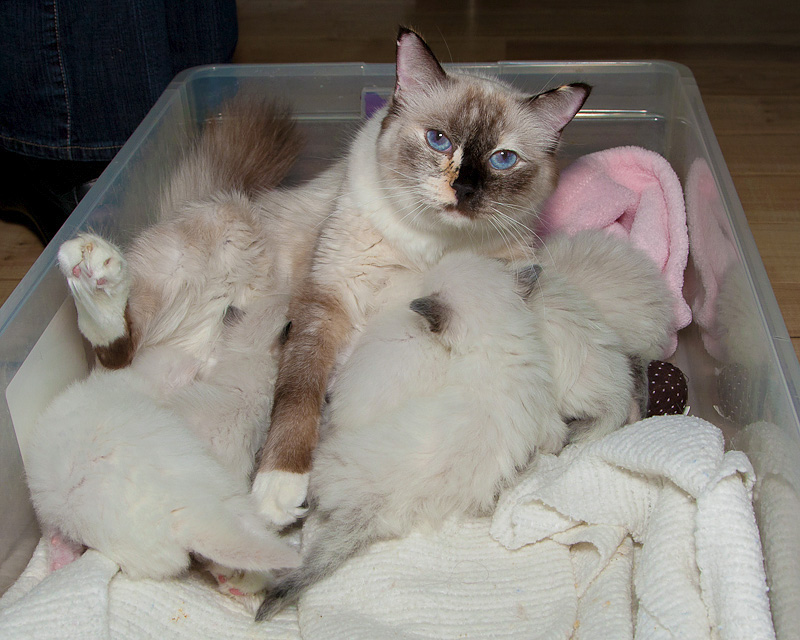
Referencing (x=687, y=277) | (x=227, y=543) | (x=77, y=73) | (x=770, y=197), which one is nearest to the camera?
(x=227, y=543)

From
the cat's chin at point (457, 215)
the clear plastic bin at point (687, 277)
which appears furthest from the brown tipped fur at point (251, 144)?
the cat's chin at point (457, 215)

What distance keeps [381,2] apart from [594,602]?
3245 millimetres

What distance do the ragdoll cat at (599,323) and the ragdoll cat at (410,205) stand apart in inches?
4.9

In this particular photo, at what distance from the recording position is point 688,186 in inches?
71.6

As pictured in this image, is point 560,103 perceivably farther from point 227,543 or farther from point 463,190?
point 227,543

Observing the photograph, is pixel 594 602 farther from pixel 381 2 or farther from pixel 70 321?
pixel 381 2

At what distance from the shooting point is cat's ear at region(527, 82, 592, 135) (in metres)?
1.37

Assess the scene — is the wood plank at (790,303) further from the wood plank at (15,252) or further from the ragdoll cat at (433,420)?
the wood plank at (15,252)

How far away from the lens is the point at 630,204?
74.2 inches

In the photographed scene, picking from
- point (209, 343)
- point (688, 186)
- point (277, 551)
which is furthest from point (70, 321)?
point (688, 186)

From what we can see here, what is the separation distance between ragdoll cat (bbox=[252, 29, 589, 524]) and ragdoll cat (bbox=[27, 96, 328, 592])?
0.07 meters

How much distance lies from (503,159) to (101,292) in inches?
30.4

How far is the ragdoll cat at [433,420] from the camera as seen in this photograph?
44.9 inches

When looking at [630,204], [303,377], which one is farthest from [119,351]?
[630,204]
